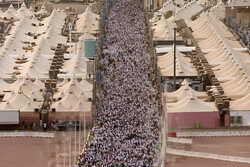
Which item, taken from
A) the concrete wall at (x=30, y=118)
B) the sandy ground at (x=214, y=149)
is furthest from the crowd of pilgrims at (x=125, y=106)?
the concrete wall at (x=30, y=118)

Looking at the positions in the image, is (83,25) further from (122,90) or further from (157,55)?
(122,90)

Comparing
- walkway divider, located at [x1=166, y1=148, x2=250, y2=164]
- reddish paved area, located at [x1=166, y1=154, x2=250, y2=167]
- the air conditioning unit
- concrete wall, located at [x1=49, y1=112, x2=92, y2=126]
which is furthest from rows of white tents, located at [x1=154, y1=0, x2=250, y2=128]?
reddish paved area, located at [x1=166, y1=154, x2=250, y2=167]

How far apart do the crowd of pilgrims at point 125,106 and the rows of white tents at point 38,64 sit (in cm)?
213

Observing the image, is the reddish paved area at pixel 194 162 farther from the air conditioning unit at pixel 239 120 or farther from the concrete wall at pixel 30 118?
the concrete wall at pixel 30 118

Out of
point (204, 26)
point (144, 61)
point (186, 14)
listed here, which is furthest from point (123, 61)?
point (186, 14)

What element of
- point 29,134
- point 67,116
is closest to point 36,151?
point 29,134

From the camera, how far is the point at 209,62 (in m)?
100

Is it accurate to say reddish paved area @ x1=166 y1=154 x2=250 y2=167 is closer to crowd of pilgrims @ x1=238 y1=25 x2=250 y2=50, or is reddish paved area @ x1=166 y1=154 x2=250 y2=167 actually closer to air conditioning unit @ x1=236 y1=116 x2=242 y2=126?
air conditioning unit @ x1=236 y1=116 x2=242 y2=126

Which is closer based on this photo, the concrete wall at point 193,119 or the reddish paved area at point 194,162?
the reddish paved area at point 194,162

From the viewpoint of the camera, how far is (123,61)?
104m

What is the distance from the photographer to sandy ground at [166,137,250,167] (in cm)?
7231

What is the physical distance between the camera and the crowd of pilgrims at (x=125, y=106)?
73000mm

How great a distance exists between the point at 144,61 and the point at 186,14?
2944 centimetres

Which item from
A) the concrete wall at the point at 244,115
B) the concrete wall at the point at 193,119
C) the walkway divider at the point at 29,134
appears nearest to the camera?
the walkway divider at the point at 29,134
